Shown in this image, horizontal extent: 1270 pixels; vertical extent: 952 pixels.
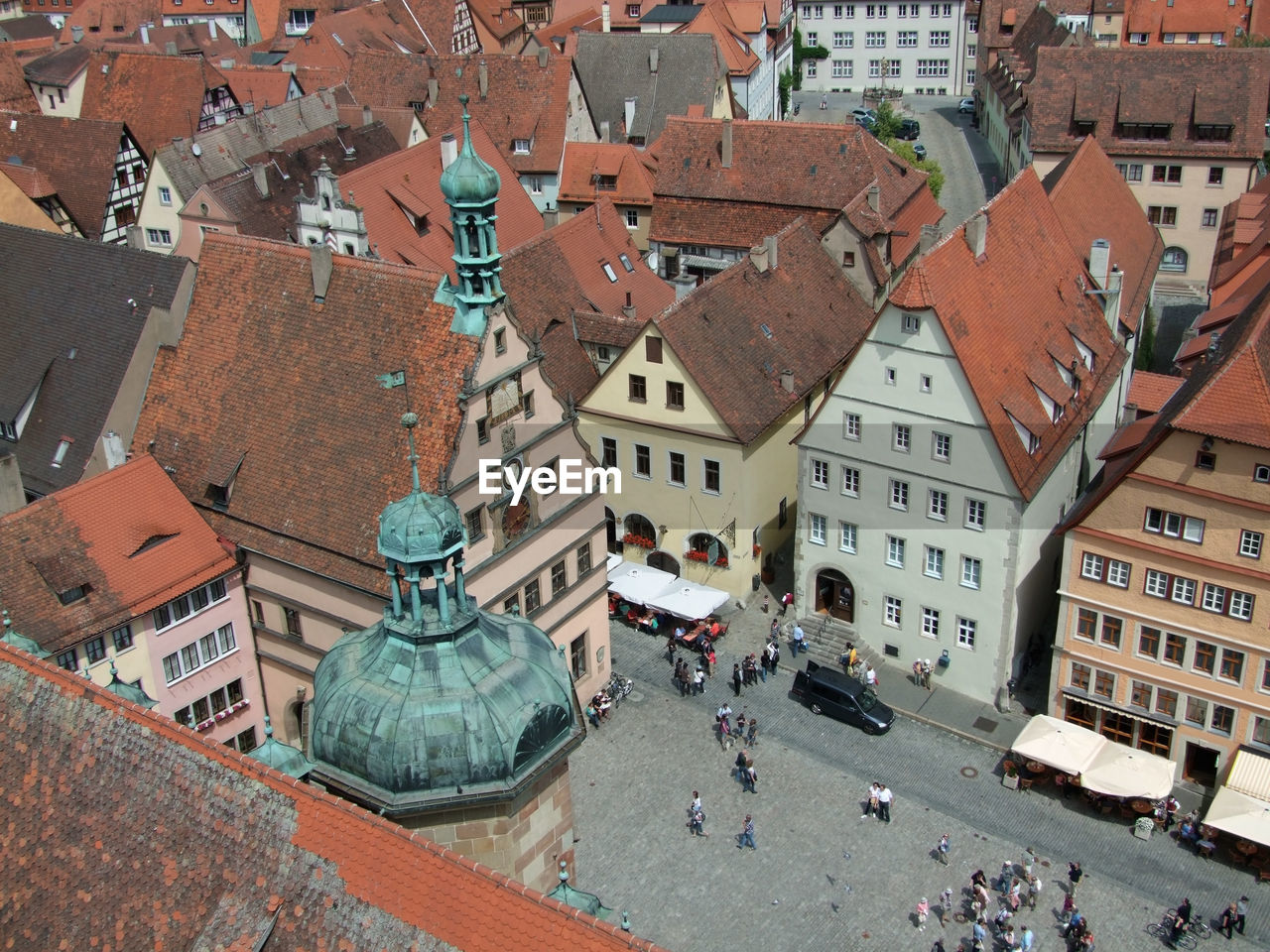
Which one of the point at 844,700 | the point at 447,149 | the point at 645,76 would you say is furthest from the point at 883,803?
the point at 645,76

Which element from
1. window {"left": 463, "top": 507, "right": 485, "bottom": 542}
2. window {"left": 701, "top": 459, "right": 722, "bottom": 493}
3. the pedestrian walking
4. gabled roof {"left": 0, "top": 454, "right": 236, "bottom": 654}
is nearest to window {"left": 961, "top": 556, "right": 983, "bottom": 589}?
the pedestrian walking

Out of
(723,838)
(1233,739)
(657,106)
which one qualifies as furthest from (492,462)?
(657,106)

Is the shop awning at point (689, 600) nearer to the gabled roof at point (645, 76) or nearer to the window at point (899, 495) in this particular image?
the window at point (899, 495)

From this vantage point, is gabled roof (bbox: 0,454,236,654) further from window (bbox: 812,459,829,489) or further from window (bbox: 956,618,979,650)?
window (bbox: 956,618,979,650)

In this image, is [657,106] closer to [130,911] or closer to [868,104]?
[868,104]

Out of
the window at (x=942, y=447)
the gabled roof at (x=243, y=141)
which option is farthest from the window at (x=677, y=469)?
the gabled roof at (x=243, y=141)

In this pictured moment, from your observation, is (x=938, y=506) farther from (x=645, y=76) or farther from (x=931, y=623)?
(x=645, y=76)
